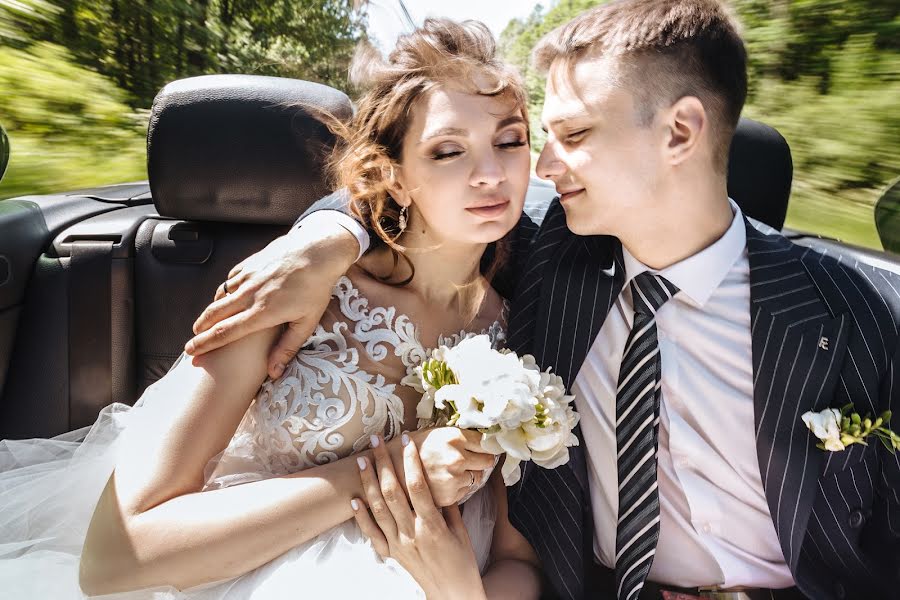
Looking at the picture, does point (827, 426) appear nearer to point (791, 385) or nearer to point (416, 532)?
point (791, 385)

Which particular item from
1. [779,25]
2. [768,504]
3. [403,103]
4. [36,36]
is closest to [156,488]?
[403,103]

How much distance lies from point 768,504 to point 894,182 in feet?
3.62

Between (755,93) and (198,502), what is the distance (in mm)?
2342

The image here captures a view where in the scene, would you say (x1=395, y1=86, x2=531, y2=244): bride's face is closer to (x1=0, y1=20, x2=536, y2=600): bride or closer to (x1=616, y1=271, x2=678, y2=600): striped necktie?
(x1=0, y1=20, x2=536, y2=600): bride

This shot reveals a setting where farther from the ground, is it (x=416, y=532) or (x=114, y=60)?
(x=114, y=60)

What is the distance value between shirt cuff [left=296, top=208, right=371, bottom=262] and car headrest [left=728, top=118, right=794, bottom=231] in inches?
49.7

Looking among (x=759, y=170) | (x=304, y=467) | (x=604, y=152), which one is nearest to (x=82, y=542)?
(x=304, y=467)

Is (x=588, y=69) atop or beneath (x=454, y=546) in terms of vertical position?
atop

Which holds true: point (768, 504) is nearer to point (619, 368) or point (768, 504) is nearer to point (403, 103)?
point (619, 368)

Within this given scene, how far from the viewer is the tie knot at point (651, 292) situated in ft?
5.17

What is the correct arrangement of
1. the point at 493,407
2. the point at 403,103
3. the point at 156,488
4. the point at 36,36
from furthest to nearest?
the point at 36,36 < the point at 403,103 < the point at 156,488 < the point at 493,407

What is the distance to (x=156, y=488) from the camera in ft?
4.62

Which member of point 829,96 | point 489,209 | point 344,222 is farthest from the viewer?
point 829,96

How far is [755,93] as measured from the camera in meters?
2.40
